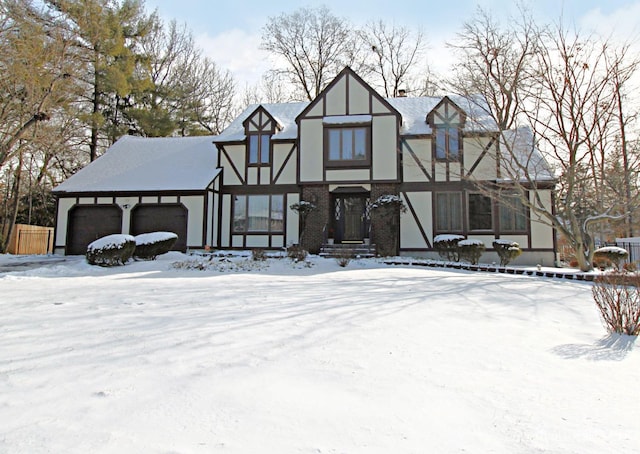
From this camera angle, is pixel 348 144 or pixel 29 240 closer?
pixel 348 144

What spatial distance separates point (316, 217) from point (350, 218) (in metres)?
1.57

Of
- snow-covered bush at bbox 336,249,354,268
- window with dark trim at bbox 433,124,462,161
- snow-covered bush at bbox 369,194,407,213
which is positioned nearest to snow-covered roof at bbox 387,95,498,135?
window with dark trim at bbox 433,124,462,161

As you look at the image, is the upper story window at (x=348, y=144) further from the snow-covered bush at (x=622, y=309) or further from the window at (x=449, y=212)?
the snow-covered bush at (x=622, y=309)

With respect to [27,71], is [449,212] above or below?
below

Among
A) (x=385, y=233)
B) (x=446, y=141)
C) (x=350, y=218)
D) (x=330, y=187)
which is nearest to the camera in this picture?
(x=385, y=233)

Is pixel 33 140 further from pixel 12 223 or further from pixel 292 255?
pixel 292 255

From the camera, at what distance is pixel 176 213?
1741cm

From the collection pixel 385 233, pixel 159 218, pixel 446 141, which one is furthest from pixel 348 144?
pixel 159 218

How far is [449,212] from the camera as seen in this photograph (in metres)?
16.4

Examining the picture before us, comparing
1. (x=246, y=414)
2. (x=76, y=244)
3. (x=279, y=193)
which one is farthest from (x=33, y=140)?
(x=246, y=414)

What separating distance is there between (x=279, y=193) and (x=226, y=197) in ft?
7.92

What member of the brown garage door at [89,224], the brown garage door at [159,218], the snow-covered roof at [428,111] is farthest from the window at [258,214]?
the snow-covered roof at [428,111]

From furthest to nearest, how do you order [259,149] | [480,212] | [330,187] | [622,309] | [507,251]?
[259,149]
[330,187]
[480,212]
[507,251]
[622,309]

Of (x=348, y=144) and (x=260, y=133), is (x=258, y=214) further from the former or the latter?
(x=348, y=144)
